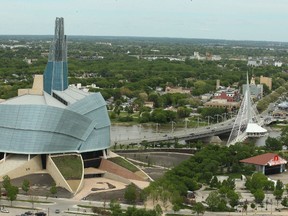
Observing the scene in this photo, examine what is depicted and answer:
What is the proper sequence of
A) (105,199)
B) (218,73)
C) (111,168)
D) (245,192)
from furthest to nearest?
(218,73) < (111,168) < (245,192) < (105,199)

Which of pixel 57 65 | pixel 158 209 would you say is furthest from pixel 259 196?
pixel 57 65

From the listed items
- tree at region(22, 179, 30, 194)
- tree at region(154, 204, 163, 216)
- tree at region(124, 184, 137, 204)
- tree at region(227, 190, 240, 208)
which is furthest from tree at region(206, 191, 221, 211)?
tree at region(22, 179, 30, 194)

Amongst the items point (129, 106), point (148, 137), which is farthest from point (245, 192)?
point (129, 106)

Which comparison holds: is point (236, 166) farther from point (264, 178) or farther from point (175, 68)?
point (175, 68)

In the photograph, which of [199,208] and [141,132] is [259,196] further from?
[141,132]

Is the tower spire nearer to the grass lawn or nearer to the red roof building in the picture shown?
the grass lawn

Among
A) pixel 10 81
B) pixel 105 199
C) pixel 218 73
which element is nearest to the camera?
pixel 105 199

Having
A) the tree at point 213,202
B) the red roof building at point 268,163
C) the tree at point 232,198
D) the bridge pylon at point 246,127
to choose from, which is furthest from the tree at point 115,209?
the bridge pylon at point 246,127
